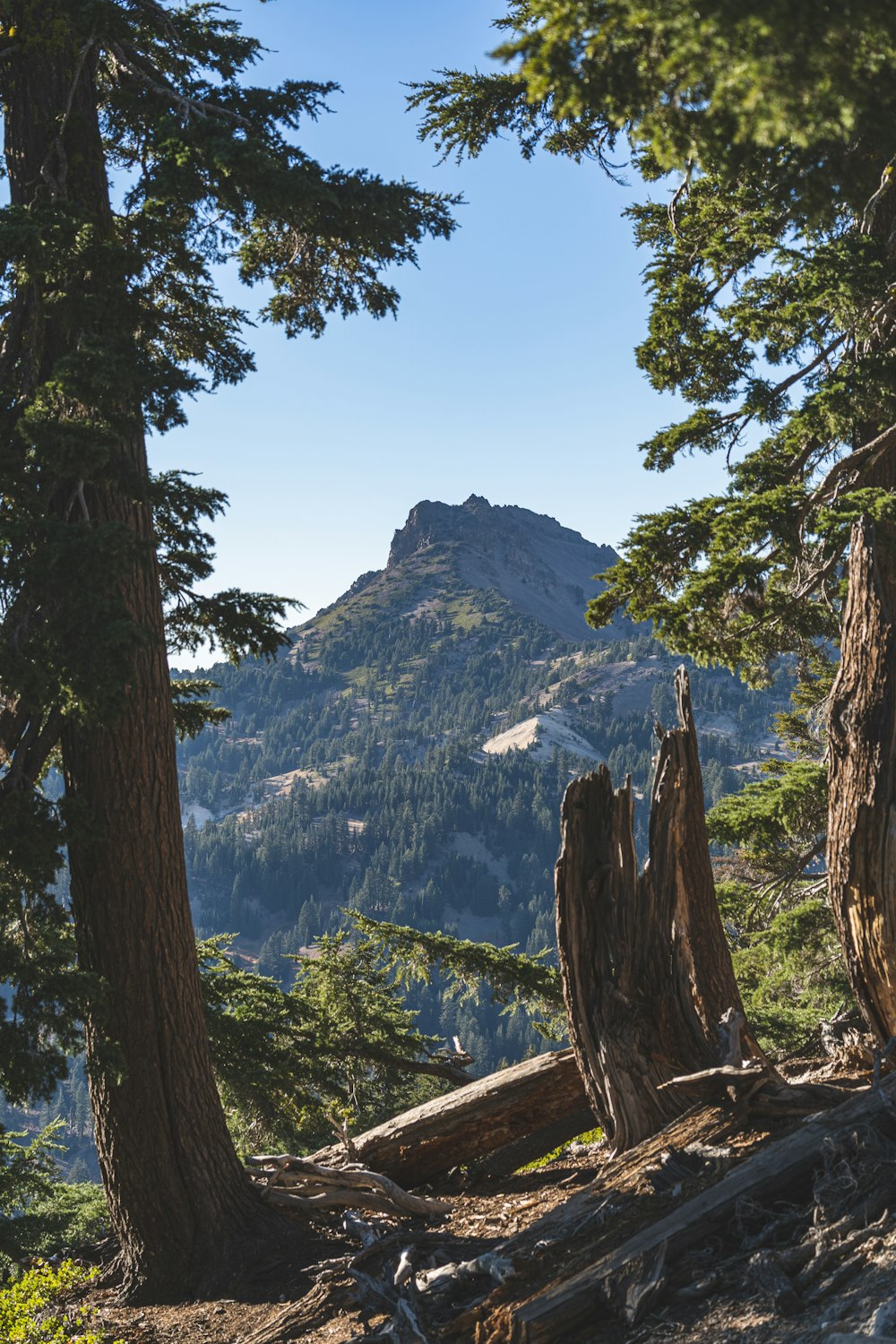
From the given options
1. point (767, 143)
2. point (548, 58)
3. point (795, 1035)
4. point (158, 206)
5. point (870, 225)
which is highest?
point (158, 206)

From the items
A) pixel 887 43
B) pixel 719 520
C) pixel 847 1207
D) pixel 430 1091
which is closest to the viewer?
pixel 887 43

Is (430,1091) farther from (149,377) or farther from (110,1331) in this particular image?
(149,377)

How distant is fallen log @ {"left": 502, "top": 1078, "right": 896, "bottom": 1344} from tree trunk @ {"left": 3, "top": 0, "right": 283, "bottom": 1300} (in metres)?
3.13

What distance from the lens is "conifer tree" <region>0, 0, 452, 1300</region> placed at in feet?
19.4

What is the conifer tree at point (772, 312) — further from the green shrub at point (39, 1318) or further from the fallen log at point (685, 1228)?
the green shrub at point (39, 1318)

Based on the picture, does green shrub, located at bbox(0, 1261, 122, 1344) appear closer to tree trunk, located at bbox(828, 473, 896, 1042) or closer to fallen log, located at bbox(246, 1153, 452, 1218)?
fallen log, located at bbox(246, 1153, 452, 1218)

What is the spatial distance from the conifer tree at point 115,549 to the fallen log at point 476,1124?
108 centimetres

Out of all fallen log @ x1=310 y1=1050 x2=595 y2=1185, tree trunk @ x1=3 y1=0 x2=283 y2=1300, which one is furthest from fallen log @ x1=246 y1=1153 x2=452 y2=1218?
fallen log @ x1=310 y1=1050 x2=595 y2=1185

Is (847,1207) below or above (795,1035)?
above

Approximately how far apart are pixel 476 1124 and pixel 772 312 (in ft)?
22.2

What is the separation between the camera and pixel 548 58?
9.02 ft

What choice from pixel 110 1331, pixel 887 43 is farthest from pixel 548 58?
pixel 110 1331

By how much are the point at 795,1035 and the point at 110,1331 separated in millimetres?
8250

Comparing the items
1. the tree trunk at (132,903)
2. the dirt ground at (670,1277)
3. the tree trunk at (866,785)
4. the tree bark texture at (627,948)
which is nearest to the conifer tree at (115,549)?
the tree trunk at (132,903)
